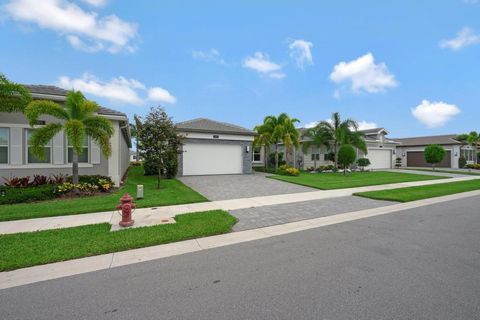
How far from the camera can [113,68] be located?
1533cm

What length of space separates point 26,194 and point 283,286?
32.3ft

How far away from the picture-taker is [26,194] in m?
8.40

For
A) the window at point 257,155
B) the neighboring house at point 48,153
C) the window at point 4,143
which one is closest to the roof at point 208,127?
the neighboring house at point 48,153

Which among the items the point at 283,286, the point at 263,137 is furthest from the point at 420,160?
the point at 283,286

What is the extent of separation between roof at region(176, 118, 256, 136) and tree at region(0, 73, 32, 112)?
334 inches

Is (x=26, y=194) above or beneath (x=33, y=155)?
beneath

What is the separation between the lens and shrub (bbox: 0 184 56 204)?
26.9 ft

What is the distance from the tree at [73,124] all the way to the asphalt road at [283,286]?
22.9 feet

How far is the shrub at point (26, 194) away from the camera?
8.19 m

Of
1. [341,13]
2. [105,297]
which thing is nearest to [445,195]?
[341,13]

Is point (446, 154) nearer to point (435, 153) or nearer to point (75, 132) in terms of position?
point (435, 153)

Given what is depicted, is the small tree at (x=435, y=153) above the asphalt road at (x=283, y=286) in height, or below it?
above

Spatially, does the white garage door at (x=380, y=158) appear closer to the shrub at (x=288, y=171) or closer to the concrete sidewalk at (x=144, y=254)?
the shrub at (x=288, y=171)

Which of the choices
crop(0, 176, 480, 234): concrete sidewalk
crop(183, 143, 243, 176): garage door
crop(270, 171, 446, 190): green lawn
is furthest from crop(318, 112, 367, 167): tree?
crop(0, 176, 480, 234): concrete sidewalk
